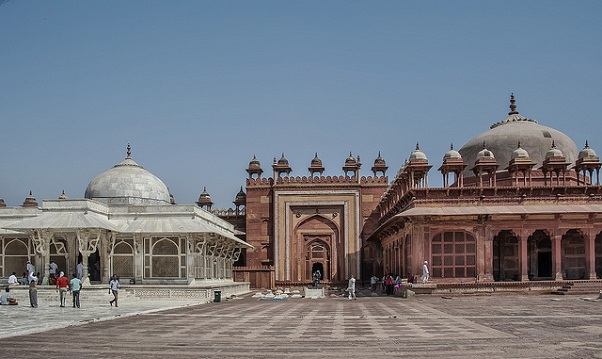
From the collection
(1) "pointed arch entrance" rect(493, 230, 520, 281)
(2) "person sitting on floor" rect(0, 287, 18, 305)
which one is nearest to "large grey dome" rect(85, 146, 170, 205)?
(2) "person sitting on floor" rect(0, 287, 18, 305)

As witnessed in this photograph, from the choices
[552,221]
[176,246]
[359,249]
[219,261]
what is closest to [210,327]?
[176,246]

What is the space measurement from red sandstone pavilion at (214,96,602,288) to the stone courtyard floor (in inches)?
420

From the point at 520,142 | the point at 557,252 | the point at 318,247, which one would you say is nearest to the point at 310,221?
the point at 318,247

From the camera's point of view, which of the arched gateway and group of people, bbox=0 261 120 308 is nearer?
group of people, bbox=0 261 120 308

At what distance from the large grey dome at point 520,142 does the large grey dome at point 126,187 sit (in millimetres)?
17994

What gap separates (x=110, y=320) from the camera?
18516 millimetres

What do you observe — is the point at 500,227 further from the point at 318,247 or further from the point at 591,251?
the point at 318,247

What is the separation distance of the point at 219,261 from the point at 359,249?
12.2 metres

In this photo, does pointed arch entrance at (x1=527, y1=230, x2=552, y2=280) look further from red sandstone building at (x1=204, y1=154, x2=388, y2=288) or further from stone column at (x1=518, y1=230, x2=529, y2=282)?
red sandstone building at (x1=204, y1=154, x2=388, y2=288)

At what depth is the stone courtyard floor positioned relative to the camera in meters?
11.6

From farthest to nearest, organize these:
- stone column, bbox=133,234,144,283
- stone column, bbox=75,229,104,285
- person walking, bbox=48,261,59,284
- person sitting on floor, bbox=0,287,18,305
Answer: stone column, bbox=133,234,144,283 < person walking, bbox=48,261,59,284 < stone column, bbox=75,229,104,285 < person sitting on floor, bbox=0,287,18,305

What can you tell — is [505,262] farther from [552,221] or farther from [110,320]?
[110,320]

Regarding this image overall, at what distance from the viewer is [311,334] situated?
1422cm

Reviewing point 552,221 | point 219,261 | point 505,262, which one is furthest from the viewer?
point 219,261
